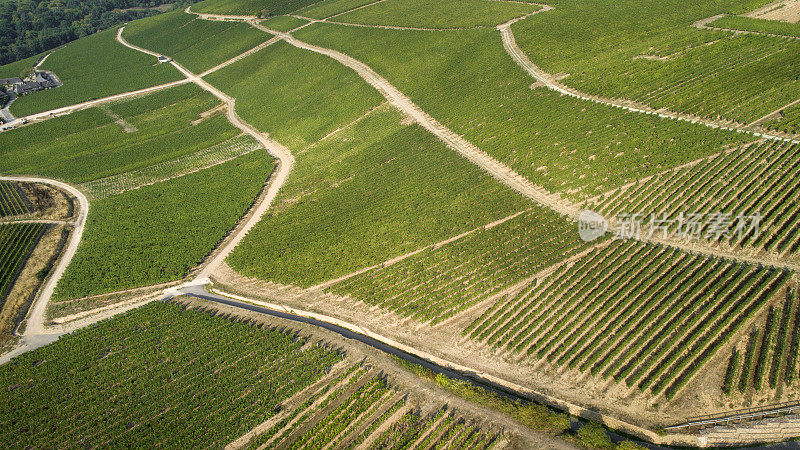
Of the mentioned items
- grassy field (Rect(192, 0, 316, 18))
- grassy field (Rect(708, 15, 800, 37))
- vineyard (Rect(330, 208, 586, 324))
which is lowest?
vineyard (Rect(330, 208, 586, 324))

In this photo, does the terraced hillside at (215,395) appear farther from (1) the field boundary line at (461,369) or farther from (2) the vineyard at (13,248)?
(2) the vineyard at (13,248)

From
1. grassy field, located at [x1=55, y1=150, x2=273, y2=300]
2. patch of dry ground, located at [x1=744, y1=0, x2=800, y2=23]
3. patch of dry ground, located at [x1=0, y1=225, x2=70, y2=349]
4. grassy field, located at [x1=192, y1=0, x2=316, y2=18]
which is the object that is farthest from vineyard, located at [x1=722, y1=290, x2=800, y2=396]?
grassy field, located at [x1=192, y1=0, x2=316, y2=18]

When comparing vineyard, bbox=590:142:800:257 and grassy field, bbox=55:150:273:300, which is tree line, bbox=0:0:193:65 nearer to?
grassy field, bbox=55:150:273:300

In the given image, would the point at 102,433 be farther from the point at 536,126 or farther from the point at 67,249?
the point at 536,126

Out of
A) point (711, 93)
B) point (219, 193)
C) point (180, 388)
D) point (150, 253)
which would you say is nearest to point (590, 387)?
point (180, 388)

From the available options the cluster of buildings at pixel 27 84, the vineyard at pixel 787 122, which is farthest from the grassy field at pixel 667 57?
the cluster of buildings at pixel 27 84

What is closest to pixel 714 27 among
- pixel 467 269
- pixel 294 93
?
pixel 467 269

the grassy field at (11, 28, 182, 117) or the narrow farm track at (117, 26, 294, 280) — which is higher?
the grassy field at (11, 28, 182, 117)
